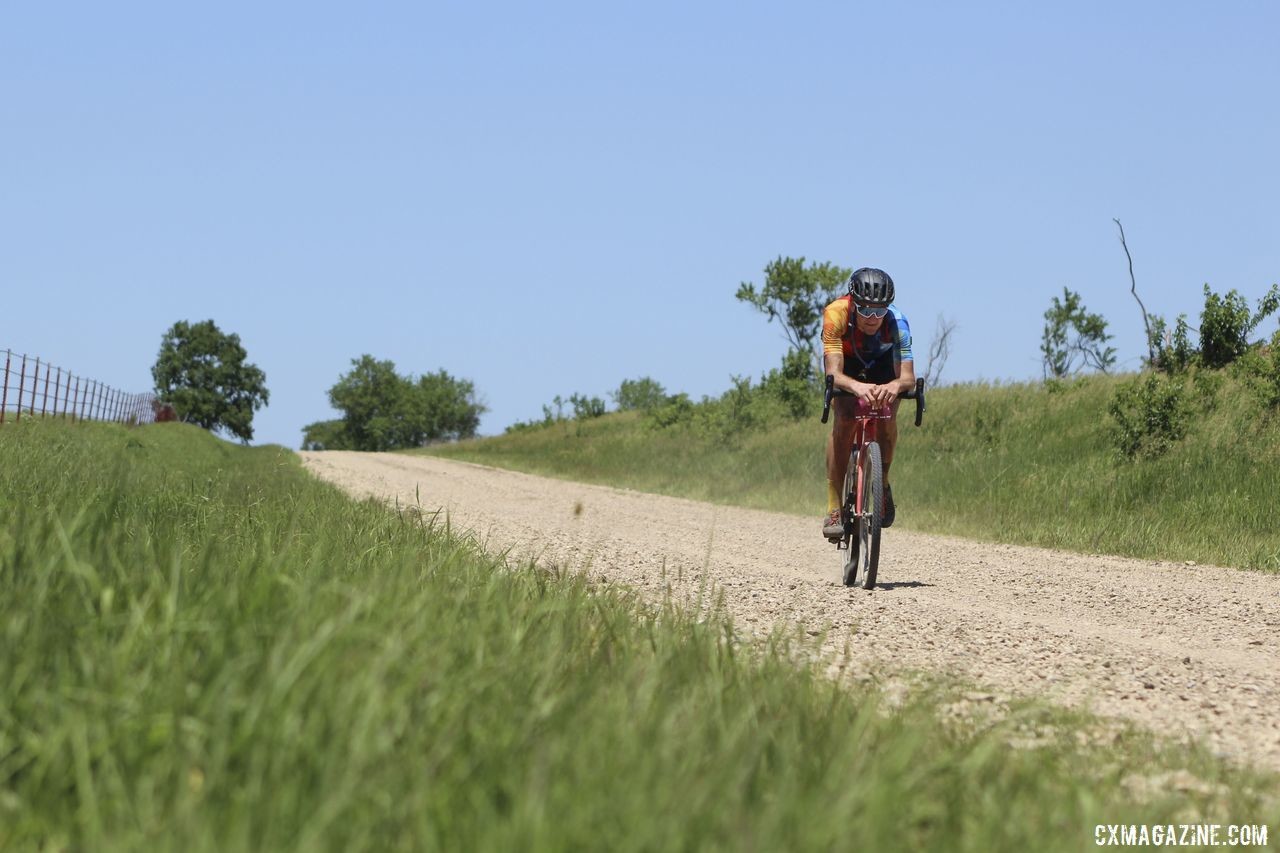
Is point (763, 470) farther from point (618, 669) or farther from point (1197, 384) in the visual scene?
point (618, 669)

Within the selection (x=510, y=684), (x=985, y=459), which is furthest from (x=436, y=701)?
(x=985, y=459)

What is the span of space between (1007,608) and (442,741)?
5964 millimetres

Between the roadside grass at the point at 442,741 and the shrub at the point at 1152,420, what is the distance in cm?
1333

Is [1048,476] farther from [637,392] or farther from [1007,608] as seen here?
[637,392]

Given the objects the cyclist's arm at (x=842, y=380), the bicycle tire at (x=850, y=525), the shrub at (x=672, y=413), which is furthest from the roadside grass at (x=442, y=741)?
the shrub at (x=672, y=413)

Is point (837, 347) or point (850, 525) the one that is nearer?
point (837, 347)

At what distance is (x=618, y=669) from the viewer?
156 inches

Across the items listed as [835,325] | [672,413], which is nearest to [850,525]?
[835,325]

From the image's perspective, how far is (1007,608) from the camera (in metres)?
7.98

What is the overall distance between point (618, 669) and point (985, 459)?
16.1m

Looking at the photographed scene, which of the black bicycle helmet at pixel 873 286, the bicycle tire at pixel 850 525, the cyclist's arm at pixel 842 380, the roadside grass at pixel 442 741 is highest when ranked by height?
the black bicycle helmet at pixel 873 286

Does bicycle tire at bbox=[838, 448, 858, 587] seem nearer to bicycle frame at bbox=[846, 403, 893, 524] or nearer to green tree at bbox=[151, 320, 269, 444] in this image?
bicycle frame at bbox=[846, 403, 893, 524]

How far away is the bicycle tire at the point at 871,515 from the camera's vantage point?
880 centimetres

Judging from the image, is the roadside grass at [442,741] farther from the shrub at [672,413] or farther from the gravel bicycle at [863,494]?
the shrub at [672,413]
